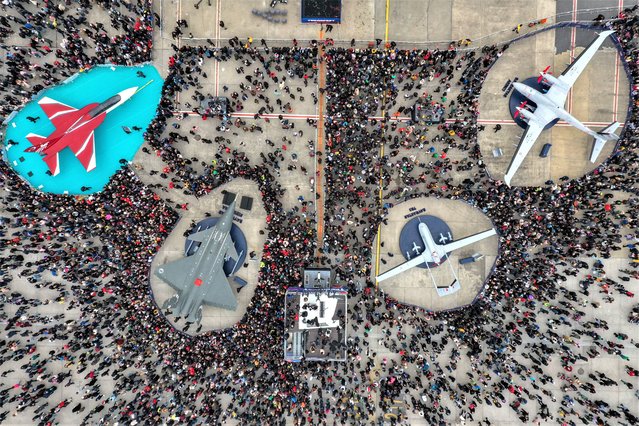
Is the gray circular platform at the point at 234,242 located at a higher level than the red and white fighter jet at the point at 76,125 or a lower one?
lower

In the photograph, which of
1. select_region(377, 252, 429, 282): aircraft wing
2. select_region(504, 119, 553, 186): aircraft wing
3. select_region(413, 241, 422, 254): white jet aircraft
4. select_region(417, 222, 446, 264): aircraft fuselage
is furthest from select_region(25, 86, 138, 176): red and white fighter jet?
select_region(504, 119, 553, 186): aircraft wing

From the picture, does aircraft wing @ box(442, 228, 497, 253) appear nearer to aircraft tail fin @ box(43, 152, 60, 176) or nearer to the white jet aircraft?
the white jet aircraft

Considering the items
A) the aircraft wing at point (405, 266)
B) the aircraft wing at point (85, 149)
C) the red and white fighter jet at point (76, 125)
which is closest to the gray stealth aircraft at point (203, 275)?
the aircraft wing at point (85, 149)

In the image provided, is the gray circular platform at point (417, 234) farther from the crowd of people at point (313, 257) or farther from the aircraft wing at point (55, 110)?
the aircraft wing at point (55, 110)

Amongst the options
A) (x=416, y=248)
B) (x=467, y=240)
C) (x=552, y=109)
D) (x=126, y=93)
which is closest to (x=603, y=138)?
(x=552, y=109)

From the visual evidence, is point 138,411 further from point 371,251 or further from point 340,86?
point 340,86

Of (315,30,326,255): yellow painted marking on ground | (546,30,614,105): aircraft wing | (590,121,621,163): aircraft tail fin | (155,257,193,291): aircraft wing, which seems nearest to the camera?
(546,30,614,105): aircraft wing

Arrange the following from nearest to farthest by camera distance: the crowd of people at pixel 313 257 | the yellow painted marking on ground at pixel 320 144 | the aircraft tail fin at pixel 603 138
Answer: the aircraft tail fin at pixel 603 138 → the crowd of people at pixel 313 257 → the yellow painted marking on ground at pixel 320 144
